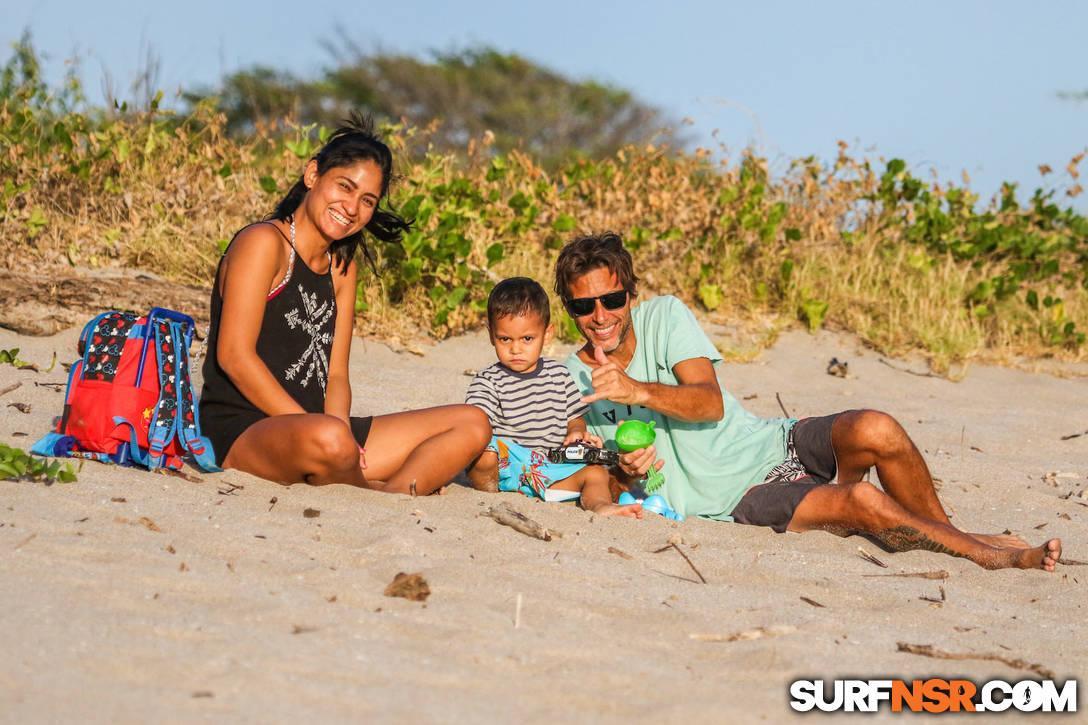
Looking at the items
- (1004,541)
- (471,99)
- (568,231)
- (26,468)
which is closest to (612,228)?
(568,231)

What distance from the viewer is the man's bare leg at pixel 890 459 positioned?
3.80 m

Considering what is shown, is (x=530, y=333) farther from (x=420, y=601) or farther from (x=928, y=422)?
(x=928, y=422)

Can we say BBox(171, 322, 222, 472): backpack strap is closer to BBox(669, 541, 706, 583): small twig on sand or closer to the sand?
the sand

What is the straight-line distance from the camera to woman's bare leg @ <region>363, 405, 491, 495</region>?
389cm

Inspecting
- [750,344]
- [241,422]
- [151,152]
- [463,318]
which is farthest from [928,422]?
[151,152]

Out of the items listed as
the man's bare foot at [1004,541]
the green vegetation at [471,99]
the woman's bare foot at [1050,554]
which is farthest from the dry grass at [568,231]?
the green vegetation at [471,99]

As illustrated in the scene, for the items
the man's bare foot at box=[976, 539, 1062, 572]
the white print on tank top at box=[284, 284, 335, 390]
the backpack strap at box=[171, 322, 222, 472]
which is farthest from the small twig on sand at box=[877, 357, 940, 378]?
the backpack strap at box=[171, 322, 222, 472]

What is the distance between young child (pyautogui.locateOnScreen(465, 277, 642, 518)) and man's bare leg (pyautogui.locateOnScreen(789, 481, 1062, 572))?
2.72ft

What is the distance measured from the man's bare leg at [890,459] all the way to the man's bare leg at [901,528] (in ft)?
0.40

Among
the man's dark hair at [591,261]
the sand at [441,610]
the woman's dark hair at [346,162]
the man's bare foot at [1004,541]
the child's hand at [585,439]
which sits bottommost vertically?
the sand at [441,610]

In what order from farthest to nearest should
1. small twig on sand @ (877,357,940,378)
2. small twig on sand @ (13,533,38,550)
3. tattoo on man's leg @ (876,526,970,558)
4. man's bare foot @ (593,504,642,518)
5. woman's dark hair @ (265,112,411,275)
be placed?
1. small twig on sand @ (877,357,940,378)
2. woman's dark hair @ (265,112,411,275)
3. man's bare foot @ (593,504,642,518)
4. tattoo on man's leg @ (876,526,970,558)
5. small twig on sand @ (13,533,38,550)

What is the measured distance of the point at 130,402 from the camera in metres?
3.57

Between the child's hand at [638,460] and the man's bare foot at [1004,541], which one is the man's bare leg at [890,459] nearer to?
the man's bare foot at [1004,541]

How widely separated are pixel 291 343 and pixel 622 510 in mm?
1438
